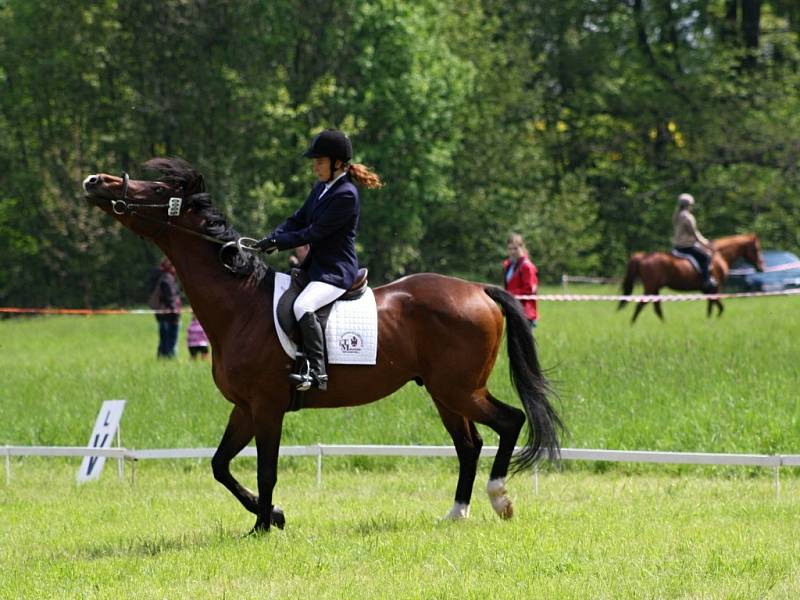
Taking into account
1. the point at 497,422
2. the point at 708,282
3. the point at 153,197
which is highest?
the point at 153,197

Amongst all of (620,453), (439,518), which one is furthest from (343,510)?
(620,453)

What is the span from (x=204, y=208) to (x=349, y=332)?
133cm

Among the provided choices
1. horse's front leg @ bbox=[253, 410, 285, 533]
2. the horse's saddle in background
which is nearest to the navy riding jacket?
horse's front leg @ bbox=[253, 410, 285, 533]

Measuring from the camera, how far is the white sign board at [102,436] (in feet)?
40.6

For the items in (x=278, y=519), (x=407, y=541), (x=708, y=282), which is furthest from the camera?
(x=708, y=282)

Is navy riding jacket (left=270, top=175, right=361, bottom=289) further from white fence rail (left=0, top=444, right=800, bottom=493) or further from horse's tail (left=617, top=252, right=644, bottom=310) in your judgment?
horse's tail (left=617, top=252, right=644, bottom=310)

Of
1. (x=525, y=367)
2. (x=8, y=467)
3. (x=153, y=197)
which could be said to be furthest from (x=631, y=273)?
(x=153, y=197)

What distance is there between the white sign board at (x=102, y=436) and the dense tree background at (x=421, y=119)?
2707 cm

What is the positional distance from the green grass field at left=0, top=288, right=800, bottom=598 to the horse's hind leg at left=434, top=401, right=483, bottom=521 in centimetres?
25

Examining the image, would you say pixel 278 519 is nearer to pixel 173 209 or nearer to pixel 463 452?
pixel 463 452

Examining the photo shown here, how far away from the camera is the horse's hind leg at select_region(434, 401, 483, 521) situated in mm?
9703

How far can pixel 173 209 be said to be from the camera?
9.19m

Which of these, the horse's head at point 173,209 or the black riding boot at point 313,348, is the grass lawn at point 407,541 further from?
the horse's head at point 173,209

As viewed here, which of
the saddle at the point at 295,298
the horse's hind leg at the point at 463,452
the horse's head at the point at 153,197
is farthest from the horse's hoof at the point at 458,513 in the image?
the horse's head at the point at 153,197
